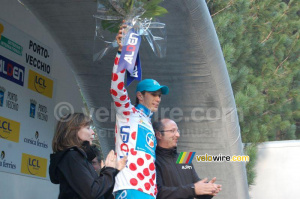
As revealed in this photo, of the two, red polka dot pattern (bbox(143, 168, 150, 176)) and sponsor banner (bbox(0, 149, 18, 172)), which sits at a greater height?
sponsor banner (bbox(0, 149, 18, 172))

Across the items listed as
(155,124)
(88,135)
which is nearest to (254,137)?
(155,124)

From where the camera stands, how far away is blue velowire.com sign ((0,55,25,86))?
5762 millimetres

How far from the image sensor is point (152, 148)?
425cm

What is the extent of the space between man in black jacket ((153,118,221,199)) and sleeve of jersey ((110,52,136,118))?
1.42 feet

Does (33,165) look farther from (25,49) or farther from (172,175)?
(172,175)

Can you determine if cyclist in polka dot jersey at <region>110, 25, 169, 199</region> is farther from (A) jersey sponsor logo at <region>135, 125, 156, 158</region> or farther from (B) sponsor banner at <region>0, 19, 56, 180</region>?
(B) sponsor banner at <region>0, 19, 56, 180</region>

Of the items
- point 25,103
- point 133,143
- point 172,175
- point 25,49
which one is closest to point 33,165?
point 25,103

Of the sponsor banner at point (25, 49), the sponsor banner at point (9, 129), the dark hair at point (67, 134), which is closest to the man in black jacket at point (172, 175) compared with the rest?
the dark hair at point (67, 134)

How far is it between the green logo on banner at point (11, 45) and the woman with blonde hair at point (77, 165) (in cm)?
247

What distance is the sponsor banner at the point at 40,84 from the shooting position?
6.20 m

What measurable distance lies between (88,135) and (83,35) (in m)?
2.59

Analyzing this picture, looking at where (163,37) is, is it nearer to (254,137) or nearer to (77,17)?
(77,17)

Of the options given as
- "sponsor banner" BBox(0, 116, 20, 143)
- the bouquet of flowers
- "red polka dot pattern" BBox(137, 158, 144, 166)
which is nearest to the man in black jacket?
"red polka dot pattern" BBox(137, 158, 144, 166)

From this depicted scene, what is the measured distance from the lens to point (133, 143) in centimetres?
417
